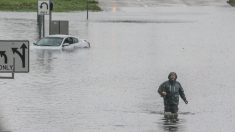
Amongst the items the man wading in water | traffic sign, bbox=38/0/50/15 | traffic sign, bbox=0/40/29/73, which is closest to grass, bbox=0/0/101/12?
traffic sign, bbox=38/0/50/15

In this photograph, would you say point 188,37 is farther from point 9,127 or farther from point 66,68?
point 9,127

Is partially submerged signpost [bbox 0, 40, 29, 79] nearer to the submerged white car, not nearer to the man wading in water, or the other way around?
the man wading in water

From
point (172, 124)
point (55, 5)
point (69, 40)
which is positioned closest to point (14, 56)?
point (172, 124)

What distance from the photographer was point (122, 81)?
39812 mm

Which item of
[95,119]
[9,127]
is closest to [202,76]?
[95,119]

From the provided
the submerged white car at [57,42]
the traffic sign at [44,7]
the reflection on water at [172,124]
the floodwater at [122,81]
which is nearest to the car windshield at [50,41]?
the submerged white car at [57,42]

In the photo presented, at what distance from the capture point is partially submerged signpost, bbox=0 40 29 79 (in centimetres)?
1708

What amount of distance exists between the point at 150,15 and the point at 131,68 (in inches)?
2152

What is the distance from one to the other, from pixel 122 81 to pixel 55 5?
218 ft

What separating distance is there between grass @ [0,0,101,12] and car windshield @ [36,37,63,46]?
4457 centimetres

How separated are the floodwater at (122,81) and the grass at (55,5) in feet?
52.3

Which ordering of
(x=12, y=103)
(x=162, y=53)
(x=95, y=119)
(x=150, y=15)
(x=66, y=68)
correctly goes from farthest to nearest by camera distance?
(x=150, y=15) → (x=162, y=53) → (x=66, y=68) → (x=12, y=103) → (x=95, y=119)

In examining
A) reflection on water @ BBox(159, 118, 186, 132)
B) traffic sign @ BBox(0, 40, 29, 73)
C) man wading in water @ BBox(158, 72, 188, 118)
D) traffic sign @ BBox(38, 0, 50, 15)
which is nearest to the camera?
traffic sign @ BBox(0, 40, 29, 73)

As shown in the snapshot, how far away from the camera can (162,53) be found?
57.4 metres
